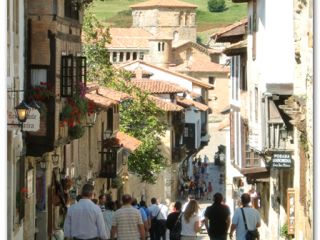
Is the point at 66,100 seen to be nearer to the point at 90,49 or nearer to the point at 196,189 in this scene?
the point at 90,49

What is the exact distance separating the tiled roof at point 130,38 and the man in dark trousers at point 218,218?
121 metres

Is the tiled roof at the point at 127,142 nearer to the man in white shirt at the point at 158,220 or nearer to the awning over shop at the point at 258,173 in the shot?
the awning over shop at the point at 258,173

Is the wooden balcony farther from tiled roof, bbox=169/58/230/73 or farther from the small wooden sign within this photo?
tiled roof, bbox=169/58/230/73

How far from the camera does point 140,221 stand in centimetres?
1916

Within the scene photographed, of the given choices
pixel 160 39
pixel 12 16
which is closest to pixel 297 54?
pixel 12 16

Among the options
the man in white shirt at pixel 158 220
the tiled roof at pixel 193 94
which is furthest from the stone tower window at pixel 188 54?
the man in white shirt at pixel 158 220

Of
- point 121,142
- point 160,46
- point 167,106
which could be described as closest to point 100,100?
point 121,142

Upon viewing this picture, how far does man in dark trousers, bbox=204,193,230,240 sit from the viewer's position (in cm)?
2050

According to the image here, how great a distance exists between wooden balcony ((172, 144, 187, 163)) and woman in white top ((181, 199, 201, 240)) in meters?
52.5

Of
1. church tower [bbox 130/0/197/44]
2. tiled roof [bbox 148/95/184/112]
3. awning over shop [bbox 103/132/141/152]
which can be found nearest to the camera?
awning over shop [bbox 103/132/141/152]

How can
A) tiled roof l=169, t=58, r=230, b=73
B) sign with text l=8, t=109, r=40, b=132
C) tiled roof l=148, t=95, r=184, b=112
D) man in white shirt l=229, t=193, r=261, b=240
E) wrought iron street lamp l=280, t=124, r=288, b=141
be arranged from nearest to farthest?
1. man in white shirt l=229, t=193, r=261, b=240
2. sign with text l=8, t=109, r=40, b=132
3. wrought iron street lamp l=280, t=124, r=288, b=141
4. tiled roof l=148, t=95, r=184, b=112
5. tiled roof l=169, t=58, r=230, b=73

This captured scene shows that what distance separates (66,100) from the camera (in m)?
27.6

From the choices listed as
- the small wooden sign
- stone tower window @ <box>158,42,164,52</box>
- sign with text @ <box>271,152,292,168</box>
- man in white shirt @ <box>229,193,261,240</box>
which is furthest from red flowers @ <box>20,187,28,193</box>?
stone tower window @ <box>158,42,164,52</box>

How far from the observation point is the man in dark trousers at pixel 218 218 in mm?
20500
